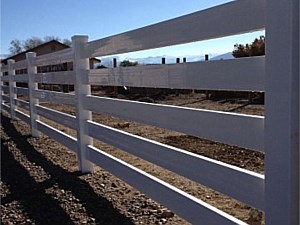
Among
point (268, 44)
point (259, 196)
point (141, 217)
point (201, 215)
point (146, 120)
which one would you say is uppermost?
point (268, 44)

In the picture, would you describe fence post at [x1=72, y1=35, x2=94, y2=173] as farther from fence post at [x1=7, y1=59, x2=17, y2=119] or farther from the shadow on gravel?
fence post at [x1=7, y1=59, x2=17, y2=119]

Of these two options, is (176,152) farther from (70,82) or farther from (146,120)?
(70,82)

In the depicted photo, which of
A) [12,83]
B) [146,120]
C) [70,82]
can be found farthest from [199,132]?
[12,83]

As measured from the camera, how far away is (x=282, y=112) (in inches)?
69.8

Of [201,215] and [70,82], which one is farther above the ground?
[70,82]

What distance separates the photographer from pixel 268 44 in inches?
72.6

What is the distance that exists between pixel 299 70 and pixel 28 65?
267 inches

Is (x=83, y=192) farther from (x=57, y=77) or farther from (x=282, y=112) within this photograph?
(x=282, y=112)

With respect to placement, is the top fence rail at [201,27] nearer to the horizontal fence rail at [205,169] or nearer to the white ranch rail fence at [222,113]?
the white ranch rail fence at [222,113]

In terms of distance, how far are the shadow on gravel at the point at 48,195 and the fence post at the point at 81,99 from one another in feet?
0.60

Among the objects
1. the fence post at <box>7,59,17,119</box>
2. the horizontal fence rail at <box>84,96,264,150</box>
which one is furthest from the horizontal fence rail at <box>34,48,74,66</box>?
the fence post at <box>7,59,17,119</box>

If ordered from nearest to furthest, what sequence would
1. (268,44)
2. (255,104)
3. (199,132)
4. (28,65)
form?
(268,44) → (199,132) → (28,65) → (255,104)

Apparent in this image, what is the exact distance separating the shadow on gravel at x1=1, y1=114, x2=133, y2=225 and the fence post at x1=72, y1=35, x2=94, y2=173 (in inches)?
7.2

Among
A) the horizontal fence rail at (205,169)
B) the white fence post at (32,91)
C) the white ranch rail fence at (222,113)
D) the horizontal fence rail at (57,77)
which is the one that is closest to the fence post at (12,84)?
the white fence post at (32,91)
